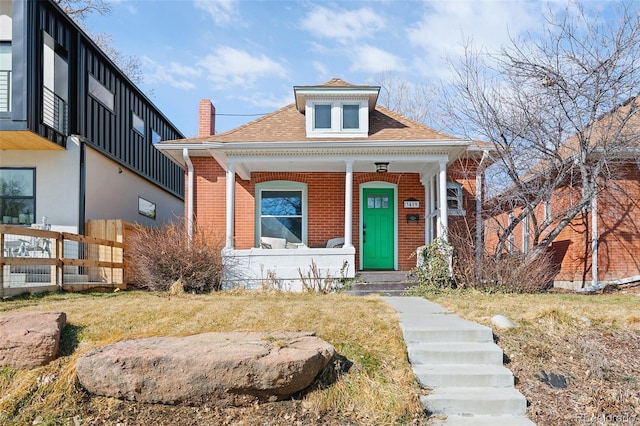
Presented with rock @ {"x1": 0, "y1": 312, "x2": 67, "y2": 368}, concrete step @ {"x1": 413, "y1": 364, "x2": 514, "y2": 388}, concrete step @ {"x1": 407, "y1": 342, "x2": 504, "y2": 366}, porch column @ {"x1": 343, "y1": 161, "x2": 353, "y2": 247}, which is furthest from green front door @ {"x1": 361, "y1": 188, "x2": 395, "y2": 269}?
rock @ {"x1": 0, "y1": 312, "x2": 67, "y2": 368}

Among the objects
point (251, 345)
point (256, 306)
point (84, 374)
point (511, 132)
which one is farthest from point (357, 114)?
point (84, 374)

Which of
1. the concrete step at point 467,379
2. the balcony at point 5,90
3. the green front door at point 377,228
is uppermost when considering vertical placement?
the balcony at point 5,90

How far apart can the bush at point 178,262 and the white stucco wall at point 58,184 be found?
8.85 ft

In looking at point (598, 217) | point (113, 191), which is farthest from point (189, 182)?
point (598, 217)

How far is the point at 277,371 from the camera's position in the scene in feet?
16.4

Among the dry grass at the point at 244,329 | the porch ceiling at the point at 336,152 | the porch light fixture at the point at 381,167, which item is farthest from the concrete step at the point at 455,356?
the porch light fixture at the point at 381,167

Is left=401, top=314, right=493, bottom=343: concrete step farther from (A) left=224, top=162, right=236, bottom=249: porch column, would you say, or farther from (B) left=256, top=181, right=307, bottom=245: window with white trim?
(B) left=256, top=181, right=307, bottom=245: window with white trim

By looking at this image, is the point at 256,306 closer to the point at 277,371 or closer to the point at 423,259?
the point at 277,371

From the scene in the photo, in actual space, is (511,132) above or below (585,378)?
above

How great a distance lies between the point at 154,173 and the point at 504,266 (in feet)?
41.4

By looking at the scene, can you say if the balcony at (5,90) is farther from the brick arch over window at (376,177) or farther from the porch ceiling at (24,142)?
the brick arch over window at (376,177)

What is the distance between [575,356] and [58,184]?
1148 centimetres

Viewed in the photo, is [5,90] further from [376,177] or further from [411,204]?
[411,204]

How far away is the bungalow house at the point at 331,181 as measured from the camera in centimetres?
1112
